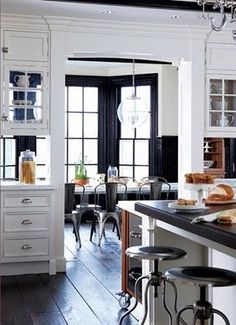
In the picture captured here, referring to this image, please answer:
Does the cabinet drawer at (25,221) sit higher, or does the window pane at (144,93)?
the window pane at (144,93)

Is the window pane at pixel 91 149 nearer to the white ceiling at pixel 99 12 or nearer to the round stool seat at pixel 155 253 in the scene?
the white ceiling at pixel 99 12

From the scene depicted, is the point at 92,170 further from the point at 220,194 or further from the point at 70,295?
the point at 220,194

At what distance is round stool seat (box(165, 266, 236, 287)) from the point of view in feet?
8.15

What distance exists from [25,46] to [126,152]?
4.47 m

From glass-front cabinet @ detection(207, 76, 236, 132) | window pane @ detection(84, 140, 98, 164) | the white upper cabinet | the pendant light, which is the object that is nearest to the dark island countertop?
the white upper cabinet

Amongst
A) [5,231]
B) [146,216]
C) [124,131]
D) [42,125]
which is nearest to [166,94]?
[124,131]

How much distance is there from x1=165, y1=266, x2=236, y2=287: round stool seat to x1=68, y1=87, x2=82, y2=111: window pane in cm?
727

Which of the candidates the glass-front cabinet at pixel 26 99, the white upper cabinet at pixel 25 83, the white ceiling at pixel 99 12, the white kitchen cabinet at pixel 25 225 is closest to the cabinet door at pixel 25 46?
the white upper cabinet at pixel 25 83

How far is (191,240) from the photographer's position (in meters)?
3.38

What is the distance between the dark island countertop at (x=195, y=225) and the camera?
2.38 metres

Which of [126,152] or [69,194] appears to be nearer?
[69,194]

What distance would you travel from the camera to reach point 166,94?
363 inches

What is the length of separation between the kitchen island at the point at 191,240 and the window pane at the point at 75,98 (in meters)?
5.66

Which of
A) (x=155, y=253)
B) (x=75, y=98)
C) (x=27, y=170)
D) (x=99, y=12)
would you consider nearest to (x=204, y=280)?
(x=155, y=253)
